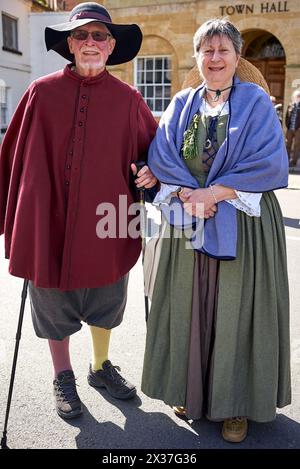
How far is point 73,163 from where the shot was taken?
2.46 m

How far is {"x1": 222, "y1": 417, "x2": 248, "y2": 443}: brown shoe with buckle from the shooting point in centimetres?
250

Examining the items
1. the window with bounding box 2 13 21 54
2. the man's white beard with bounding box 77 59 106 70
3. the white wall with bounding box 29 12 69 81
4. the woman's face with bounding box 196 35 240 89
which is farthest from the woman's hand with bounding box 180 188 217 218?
the white wall with bounding box 29 12 69 81

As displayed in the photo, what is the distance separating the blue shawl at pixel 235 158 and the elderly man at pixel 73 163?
21 cm

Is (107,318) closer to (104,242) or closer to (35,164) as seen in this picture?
(104,242)

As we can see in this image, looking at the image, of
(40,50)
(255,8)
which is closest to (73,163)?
(255,8)

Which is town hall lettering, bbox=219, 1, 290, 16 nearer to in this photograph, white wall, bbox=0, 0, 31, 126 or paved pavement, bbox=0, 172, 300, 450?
white wall, bbox=0, 0, 31, 126

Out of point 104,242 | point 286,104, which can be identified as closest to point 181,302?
point 104,242

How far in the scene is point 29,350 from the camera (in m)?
3.44

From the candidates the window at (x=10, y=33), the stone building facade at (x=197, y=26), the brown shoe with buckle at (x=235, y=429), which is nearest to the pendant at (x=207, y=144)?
the brown shoe with buckle at (x=235, y=429)

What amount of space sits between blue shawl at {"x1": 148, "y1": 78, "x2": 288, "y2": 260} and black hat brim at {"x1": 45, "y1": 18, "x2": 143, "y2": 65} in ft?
1.74

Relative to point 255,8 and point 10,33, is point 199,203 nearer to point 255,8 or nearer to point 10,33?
point 255,8

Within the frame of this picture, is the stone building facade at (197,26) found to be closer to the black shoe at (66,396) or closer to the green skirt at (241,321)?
the green skirt at (241,321)

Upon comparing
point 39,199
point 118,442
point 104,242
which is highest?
point 39,199

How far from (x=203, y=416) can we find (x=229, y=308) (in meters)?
0.71
